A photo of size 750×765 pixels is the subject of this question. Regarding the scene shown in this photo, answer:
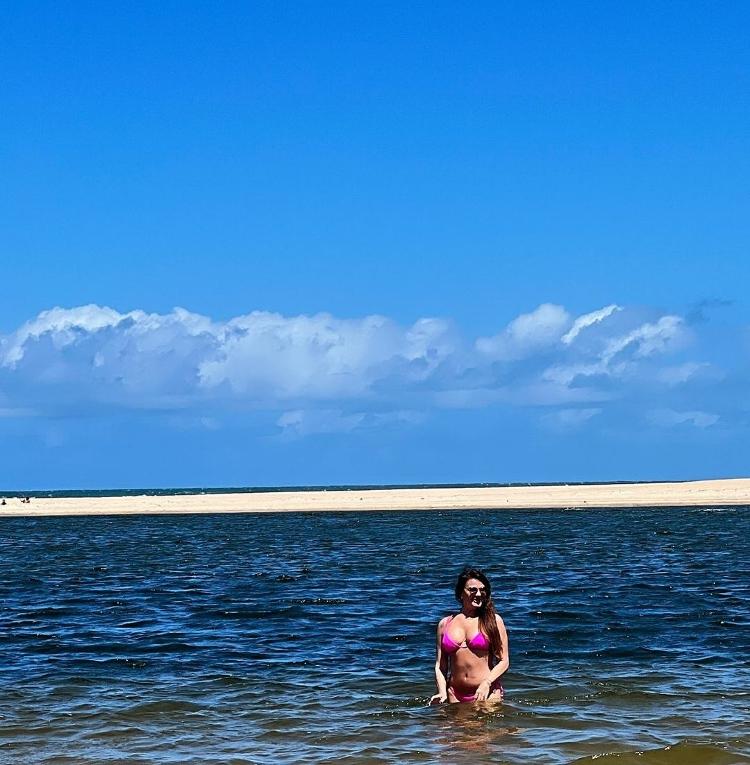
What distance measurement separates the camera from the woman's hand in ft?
49.2

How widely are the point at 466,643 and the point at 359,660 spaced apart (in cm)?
595

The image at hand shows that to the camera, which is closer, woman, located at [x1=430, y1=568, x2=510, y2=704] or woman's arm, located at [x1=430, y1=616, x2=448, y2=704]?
woman, located at [x1=430, y1=568, x2=510, y2=704]

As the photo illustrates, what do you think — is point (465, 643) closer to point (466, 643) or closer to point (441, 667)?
point (466, 643)

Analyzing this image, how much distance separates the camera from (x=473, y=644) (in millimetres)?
15039

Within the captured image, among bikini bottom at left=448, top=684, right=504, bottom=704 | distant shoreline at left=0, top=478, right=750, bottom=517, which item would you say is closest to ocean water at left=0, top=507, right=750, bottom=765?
bikini bottom at left=448, top=684, right=504, bottom=704

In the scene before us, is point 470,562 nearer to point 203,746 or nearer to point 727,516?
point 203,746

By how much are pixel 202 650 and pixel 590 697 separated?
8.83 metres

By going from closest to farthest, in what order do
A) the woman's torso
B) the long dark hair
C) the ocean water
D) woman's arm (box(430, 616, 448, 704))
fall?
the ocean water
the long dark hair
the woman's torso
woman's arm (box(430, 616, 448, 704))

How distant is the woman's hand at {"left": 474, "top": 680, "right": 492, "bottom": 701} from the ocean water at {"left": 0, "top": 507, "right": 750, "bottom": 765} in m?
0.26

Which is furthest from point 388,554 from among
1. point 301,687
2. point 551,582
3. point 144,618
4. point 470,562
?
point 301,687

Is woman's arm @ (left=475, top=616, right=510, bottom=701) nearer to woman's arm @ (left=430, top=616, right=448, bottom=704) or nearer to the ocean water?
the ocean water

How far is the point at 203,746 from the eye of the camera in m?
14.2

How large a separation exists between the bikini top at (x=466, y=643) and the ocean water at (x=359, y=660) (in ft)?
3.04

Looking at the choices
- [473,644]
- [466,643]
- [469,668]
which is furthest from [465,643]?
[469,668]
